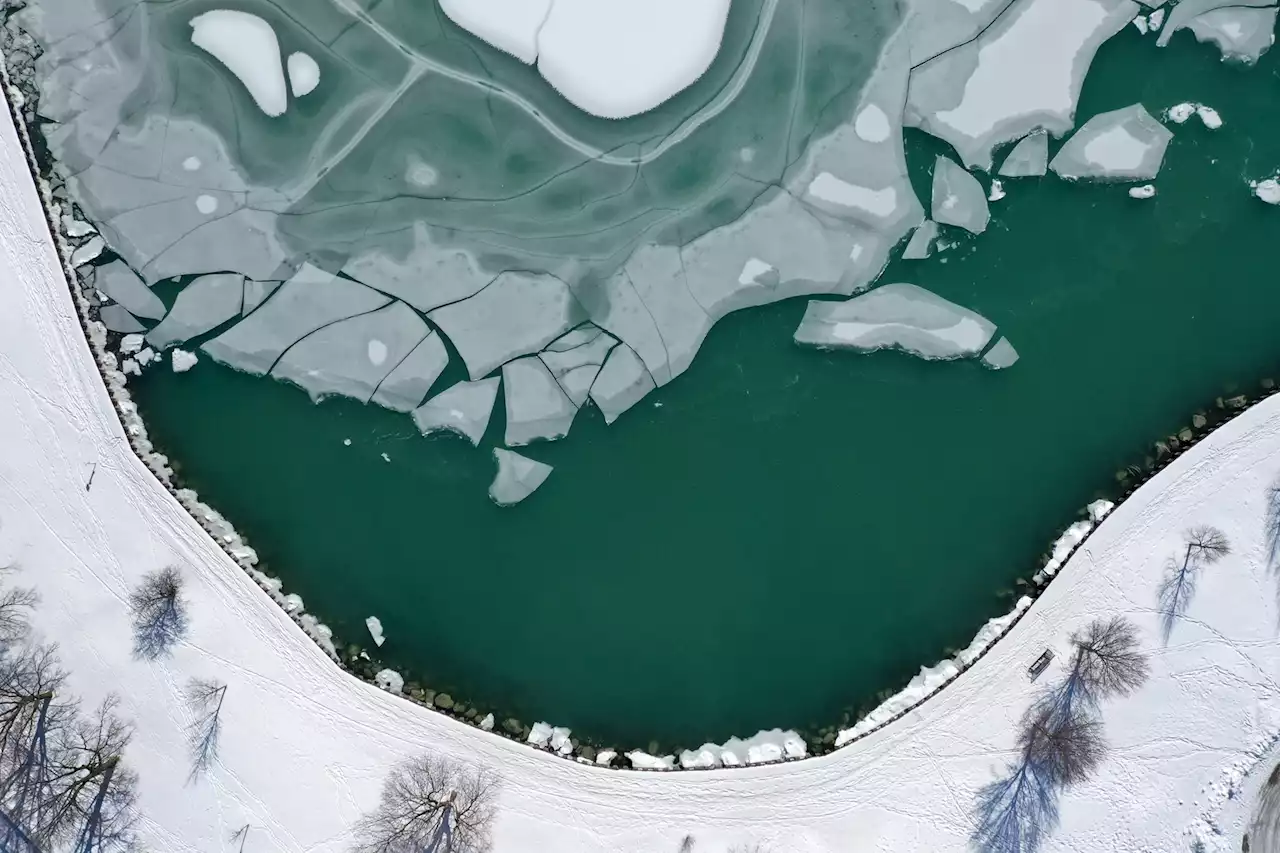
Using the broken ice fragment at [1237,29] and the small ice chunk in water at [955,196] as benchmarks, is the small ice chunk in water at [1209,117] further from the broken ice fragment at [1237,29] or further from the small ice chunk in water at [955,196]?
the small ice chunk in water at [955,196]

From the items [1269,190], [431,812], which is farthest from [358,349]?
[1269,190]

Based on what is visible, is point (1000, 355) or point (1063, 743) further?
point (1000, 355)

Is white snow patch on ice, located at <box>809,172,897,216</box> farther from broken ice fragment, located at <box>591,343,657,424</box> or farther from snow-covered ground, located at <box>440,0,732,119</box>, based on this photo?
broken ice fragment, located at <box>591,343,657,424</box>

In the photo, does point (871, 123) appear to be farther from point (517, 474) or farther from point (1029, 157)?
point (517, 474)

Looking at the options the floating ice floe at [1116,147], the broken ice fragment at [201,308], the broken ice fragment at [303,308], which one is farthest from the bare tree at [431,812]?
the floating ice floe at [1116,147]

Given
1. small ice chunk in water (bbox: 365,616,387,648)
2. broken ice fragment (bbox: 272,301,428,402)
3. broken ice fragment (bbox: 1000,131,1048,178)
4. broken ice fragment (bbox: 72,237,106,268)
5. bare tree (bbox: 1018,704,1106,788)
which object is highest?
broken ice fragment (bbox: 1000,131,1048,178)

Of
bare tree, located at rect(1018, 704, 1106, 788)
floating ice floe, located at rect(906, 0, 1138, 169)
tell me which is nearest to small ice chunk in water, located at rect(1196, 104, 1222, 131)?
floating ice floe, located at rect(906, 0, 1138, 169)

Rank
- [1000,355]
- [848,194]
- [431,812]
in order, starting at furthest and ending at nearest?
[1000,355], [848,194], [431,812]
